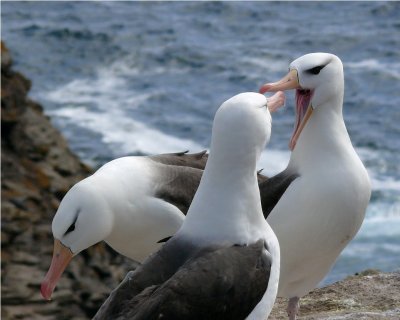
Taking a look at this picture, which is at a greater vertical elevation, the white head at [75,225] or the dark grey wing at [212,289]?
the dark grey wing at [212,289]

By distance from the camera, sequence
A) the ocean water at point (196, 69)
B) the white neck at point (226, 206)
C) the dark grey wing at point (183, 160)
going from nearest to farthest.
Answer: the white neck at point (226, 206) → the dark grey wing at point (183, 160) → the ocean water at point (196, 69)

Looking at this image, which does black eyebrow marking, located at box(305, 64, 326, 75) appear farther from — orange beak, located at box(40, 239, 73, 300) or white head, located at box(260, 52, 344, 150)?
orange beak, located at box(40, 239, 73, 300)

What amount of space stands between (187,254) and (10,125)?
26.1 feet

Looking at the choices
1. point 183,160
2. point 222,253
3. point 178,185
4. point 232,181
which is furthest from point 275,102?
point 183,160

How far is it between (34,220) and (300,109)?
5.84 metres

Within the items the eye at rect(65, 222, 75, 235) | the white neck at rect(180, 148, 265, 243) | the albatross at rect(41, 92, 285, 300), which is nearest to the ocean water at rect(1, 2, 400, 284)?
the albatross at rect(41, 92, 285, 300)

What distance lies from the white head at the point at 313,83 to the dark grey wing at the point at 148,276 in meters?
1.68

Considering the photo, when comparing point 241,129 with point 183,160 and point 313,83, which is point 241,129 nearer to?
point 313,83

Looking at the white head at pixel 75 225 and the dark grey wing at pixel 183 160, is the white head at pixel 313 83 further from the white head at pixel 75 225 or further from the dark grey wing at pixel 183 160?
the white head at pixel 75 225

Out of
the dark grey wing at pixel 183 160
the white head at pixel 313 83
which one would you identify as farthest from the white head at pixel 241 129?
the dark grey wing at pixel 183 160

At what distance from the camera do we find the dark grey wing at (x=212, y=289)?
5559 mm

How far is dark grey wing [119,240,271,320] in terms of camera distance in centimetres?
556

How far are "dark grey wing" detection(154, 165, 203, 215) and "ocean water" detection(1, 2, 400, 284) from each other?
12540 millimetres

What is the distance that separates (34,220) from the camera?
1280 centimetres
